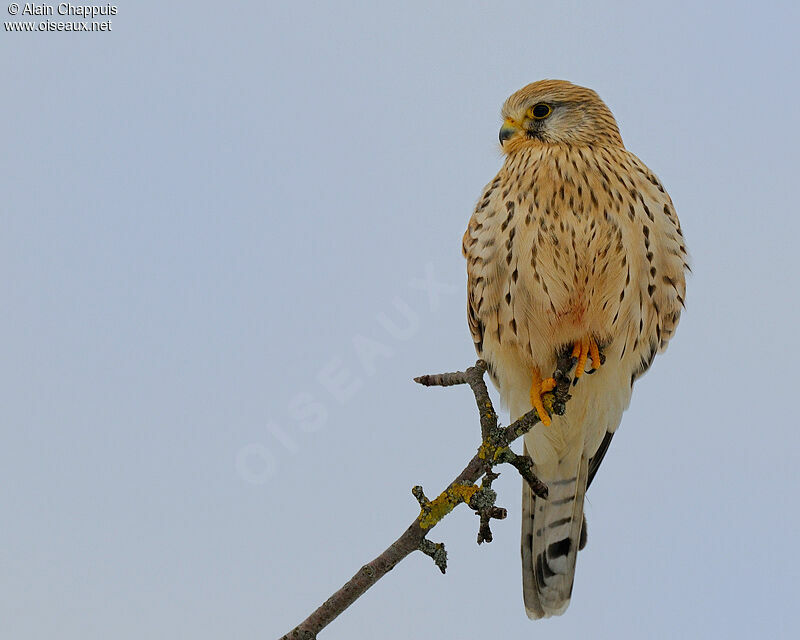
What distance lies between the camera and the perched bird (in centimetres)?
344

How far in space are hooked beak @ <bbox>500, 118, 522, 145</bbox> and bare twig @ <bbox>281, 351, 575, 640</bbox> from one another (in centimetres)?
116

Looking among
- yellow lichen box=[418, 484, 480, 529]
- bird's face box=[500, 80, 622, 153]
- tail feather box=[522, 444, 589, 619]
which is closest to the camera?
yellow lichen box=[418, 484, 480, 529]

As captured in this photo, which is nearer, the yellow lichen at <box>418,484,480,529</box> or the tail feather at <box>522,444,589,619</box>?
the yellow lichen at <box>418,484,480,529</box>

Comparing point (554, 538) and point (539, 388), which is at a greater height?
point (539, 388)

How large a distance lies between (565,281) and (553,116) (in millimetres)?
775

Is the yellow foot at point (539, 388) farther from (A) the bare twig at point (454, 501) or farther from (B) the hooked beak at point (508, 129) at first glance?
(B) the hooked beak at point (508, 129)

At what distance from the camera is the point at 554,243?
11.2ft

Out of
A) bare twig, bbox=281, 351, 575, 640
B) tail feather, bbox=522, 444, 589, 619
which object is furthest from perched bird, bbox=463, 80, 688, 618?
bare twig, bbox=281, 351, 575, 640

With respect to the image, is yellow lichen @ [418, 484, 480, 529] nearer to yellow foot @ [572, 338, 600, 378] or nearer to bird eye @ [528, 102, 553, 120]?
yellow foot @ [572, 338, 600, 378]

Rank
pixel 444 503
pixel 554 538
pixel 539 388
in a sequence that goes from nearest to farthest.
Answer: pixel 444 503 < pixel 539 388 < pixel 554 538

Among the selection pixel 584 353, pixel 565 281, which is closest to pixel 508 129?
pixel 565 281

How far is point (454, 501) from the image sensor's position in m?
2.77

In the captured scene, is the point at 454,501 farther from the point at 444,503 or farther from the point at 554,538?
the point at 554,538

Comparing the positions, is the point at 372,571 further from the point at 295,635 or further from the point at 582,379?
the point at 582,379
